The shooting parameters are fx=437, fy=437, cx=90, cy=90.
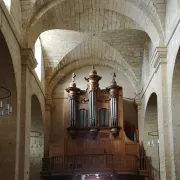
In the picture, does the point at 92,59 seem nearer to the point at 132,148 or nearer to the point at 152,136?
the point at 152,136

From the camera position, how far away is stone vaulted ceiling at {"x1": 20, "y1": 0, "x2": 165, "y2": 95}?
53.5 feet

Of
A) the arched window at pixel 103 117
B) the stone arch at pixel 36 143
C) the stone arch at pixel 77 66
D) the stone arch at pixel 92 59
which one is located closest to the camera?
the stone arch at pixel 36 143

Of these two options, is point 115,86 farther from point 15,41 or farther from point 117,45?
point 15,41

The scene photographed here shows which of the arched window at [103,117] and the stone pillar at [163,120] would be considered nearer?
the stone pillar at [163,120]

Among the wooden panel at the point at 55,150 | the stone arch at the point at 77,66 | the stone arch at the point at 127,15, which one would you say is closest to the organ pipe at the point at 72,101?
the wooden panel at the point at 55,150

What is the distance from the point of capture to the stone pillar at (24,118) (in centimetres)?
1470

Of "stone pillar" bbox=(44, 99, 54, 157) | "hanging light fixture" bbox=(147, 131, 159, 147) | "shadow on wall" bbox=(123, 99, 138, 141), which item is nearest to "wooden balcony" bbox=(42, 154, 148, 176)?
"hanging light fixture" bbox=(147, 131, 159, 147)

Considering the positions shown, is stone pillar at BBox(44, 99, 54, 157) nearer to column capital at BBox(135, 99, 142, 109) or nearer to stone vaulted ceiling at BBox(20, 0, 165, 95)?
stone vaulted ceiling at BBox(20, 0, 165, 95)

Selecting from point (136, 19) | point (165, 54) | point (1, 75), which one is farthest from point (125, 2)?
point (1, 75)

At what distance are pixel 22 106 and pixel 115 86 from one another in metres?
7.85

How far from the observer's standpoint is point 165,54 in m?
15.4

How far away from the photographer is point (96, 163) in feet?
66.5

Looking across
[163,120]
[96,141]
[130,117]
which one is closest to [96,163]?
[96,141]

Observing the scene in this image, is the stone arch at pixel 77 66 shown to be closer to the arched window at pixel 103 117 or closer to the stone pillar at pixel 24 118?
the arched window at pixel 103 117
